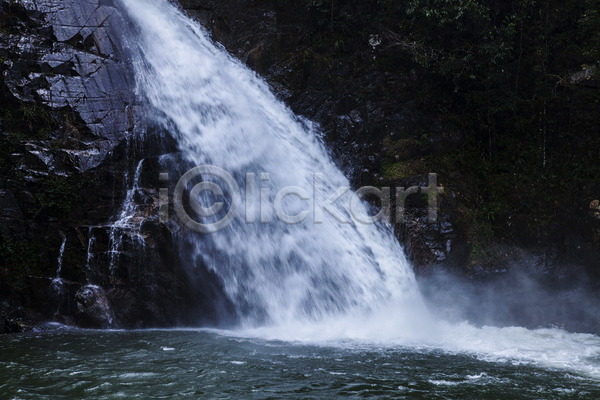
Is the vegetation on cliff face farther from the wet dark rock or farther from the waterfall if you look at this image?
the wet dark rock

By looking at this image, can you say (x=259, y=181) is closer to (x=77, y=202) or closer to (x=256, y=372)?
(x=77, y=202)

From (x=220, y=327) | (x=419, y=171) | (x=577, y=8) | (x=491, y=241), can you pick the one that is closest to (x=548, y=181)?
(x=491, y=241)

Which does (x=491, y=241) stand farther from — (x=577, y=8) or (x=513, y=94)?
(x=577, y=8)

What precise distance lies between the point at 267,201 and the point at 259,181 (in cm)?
53

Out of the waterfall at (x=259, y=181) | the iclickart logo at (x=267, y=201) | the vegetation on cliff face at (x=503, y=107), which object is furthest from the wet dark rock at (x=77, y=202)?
the vegetation on cliff face at (x=503, y=107)

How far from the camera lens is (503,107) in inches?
444

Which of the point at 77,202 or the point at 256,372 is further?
the point at 77,202

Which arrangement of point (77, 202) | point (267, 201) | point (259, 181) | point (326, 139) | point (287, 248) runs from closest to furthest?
point (77, 202) < point (287, 248) < point (267, 201) < point (259, 181) < point (326, 139)

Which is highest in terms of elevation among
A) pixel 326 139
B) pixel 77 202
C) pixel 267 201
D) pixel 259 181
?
pixel 326 139

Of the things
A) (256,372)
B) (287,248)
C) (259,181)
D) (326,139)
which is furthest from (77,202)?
(326,139)

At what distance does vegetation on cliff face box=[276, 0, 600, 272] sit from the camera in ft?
34.1

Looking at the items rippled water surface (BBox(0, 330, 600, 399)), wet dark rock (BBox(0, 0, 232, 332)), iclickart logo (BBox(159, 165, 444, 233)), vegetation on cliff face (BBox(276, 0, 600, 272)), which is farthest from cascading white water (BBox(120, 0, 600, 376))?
vegetation on cliff face (BBox(276, 0, 600, 272))

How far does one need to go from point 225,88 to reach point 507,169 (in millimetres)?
7318

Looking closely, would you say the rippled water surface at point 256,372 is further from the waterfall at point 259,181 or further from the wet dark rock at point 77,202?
the waterfall at point 259,181
